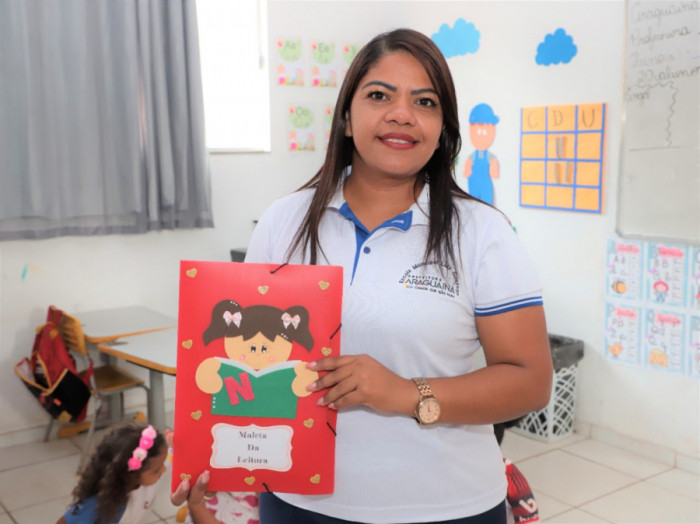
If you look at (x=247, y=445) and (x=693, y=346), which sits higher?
(x=247, y=445)

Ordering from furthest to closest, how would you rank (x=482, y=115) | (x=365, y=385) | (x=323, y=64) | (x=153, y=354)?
(x=323, y=64)
(x=482, y=115)
(x=153, y=354)
(x=365, y=385)

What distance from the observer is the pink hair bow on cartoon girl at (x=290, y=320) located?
1104 millimetres

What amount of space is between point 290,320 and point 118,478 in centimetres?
156

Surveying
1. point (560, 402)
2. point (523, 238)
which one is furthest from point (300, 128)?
point (560, 402)

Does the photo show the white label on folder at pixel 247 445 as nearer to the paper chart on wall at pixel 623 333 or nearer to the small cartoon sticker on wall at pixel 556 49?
the paper chart on wall at pixel 623 333

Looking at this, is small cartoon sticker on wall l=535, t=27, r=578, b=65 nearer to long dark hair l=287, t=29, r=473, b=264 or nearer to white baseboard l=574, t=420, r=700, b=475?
white baseboard l=574, t=420, r=700, b=475

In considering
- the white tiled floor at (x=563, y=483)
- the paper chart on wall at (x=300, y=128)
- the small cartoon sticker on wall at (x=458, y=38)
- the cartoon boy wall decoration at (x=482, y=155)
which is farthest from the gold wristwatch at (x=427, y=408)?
the paper chart on wall at (x=300, y=128)

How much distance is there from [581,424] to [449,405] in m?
3.02

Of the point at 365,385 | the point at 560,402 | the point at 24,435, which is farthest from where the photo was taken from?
the point at 24,435

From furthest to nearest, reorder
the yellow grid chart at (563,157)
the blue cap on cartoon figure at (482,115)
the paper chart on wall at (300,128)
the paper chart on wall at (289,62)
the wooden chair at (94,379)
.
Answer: the paper chart on wall at (300,128) < the paper chart on wall at (289,62) < the blue cap on cartoon figure at (482,115) < the yellow grid chart at (563,157) < the wooden chair at (94,379)

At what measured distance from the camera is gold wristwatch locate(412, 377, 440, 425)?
1.07m

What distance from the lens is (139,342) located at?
3184 mm

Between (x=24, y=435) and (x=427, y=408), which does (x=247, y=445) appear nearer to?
(x=427, y=408)

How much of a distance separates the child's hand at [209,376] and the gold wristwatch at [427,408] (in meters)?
0.31
